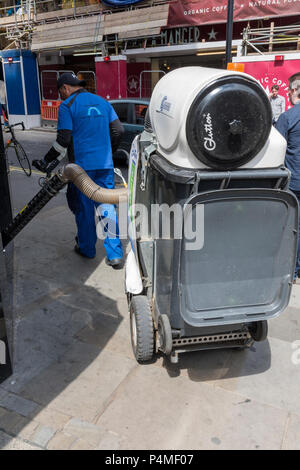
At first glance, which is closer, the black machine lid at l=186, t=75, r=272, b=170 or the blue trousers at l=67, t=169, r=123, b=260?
the black machine lid at l=186, t=75, r=272, b=170

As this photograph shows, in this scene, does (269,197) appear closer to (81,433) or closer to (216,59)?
(81,433)

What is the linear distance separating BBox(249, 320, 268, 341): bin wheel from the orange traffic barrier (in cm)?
1694

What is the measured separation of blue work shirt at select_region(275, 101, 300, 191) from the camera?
13.8 feet

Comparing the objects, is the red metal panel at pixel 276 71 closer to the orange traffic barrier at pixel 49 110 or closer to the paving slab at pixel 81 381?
the orange traffic barrier at pixel 49 110

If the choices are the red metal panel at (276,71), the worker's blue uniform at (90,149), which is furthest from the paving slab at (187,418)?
the red metal panel at (276,71)

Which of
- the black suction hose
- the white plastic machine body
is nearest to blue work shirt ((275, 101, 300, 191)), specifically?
the white plastic machine body

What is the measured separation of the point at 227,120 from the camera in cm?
246

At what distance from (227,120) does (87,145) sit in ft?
8.23

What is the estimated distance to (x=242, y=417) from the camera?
2727mm

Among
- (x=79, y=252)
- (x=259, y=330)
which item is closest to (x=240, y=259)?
(x=259, y=330)

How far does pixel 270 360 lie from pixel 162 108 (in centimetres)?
214

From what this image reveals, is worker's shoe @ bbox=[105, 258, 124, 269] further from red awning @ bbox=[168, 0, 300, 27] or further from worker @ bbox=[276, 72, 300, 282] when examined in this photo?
red awning @ bbox=[168, 0, 300, 27]

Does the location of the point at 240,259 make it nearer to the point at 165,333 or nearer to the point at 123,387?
the point at 165,333
